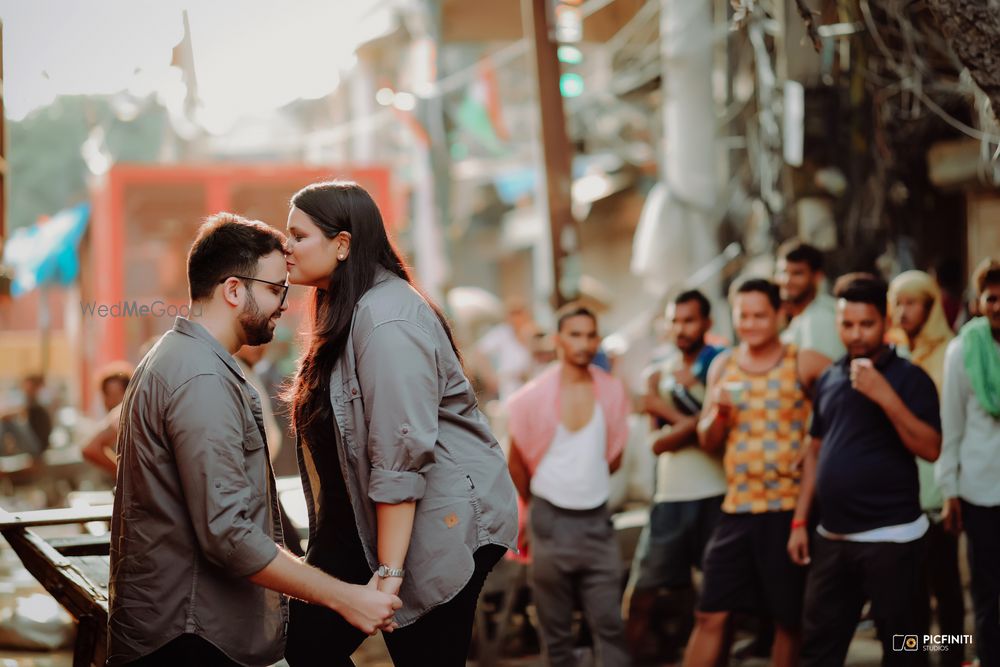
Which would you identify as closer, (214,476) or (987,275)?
(214,476)

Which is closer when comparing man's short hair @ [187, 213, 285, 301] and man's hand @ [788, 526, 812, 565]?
man's short hair @ [187, 213, 285, 301]

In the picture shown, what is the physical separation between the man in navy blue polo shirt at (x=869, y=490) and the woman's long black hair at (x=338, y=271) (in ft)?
7.52

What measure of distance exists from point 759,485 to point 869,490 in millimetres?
656

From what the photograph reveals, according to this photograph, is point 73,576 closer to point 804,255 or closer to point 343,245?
point 343,245

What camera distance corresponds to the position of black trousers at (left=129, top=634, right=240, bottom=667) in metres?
3.13

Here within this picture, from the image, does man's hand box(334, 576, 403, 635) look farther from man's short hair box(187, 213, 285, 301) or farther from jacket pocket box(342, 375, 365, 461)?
man's short hair box(187, 213, 285, 301)

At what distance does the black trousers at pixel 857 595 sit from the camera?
4.92 meters

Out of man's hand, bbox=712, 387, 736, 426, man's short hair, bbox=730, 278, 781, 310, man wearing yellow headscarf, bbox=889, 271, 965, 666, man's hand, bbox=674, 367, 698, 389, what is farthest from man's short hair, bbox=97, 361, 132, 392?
man wearing yellow headscarf, bbox=889, 271, 965, 666

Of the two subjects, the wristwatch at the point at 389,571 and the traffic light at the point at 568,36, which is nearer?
the wristwatch at the point at 389,571

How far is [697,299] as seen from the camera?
20.7 ft

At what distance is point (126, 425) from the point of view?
318 cm

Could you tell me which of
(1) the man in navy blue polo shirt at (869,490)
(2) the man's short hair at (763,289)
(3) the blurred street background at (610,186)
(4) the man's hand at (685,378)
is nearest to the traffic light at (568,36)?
(3) the blurred street background at (610,186)

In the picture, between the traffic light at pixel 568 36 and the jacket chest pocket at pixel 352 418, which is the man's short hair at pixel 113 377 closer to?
the traffic light at pixel 568 36

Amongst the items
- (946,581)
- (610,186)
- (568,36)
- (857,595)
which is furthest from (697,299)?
(610,186)
